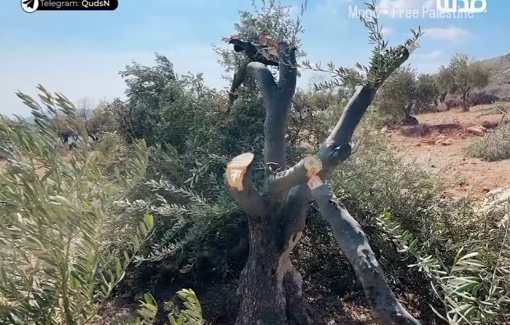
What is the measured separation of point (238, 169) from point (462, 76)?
681 inches

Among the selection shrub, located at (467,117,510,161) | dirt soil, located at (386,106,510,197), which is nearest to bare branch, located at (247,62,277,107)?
dirt soil, located at (386,106,510,197)

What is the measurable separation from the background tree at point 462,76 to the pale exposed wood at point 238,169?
54.2 feet

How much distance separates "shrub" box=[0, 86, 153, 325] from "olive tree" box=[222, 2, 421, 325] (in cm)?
89

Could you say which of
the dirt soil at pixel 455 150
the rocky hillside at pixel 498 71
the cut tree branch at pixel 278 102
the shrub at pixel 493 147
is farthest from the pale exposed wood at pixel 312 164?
the rocky hillside at pixel 498 71

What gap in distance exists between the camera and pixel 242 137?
3.88m

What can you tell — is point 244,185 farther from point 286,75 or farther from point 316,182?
point 286,75

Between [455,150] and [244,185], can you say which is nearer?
[244,185]

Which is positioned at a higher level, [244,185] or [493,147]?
[244,185]

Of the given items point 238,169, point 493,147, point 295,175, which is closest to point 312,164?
point 295,175

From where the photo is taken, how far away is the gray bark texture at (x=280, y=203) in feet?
7.91

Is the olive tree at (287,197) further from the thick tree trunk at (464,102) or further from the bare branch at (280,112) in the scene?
the thick tree trunk at (464,102)

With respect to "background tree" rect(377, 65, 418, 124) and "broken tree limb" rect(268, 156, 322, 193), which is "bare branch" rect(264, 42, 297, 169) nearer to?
"broken tree limb" rect(268, 156, 322, 193)

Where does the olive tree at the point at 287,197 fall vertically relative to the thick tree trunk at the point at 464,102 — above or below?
below

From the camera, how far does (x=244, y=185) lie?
250 centimetres
